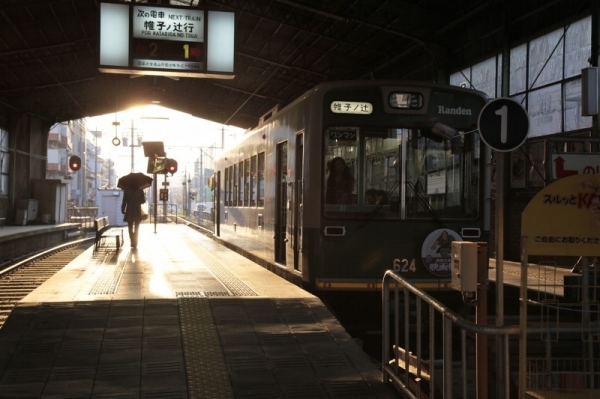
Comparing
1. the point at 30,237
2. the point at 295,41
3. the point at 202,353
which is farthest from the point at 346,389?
the point at 30,237

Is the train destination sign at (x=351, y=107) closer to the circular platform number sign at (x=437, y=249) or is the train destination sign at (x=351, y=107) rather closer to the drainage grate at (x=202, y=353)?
the circular platform number sign at (x=437, y=249)

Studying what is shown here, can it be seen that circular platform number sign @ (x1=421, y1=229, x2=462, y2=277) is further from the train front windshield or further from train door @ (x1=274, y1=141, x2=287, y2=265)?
train door @ (x1=274, y1=141, x2=287, y2=265)

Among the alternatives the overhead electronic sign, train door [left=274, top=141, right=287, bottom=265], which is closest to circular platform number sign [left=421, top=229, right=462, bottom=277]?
train door [left=274, top=141, right=287, bottom=265]

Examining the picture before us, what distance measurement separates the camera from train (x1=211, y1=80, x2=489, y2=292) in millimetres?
8820

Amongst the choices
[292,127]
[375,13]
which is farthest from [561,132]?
[292,127]

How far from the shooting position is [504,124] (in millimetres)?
5430

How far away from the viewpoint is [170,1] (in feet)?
67.6

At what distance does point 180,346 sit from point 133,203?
9291mm

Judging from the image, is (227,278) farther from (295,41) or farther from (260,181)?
(295,41)

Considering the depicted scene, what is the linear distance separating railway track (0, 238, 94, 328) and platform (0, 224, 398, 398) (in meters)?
3.66

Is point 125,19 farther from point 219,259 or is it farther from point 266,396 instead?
point 266,396

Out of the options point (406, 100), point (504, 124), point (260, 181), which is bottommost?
point (260, 181)

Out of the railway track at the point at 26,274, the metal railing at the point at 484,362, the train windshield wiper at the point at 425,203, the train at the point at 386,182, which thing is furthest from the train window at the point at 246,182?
the metal railing at the point at 484,362

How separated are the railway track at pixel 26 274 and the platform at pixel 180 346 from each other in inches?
144
